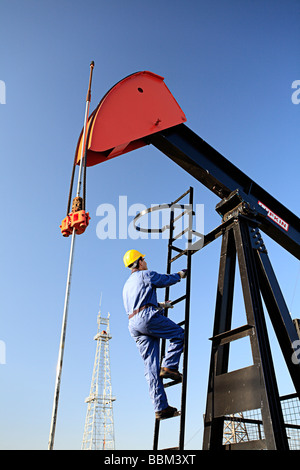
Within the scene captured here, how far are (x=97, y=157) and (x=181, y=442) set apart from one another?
9.88 ft

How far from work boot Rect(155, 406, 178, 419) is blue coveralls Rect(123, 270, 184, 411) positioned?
0.07m

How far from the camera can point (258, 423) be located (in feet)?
15.8

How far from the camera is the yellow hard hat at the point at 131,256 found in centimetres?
450

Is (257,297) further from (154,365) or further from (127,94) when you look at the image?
(127,94)

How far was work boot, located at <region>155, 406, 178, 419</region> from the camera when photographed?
361 centimetres

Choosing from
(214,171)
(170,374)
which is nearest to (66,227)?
(170,374)

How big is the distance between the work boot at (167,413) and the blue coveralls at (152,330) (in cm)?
7

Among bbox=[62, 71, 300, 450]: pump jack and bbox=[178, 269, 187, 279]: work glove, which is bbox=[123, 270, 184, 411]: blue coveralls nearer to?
bbox=[178, 269, 187, 279]: work glove

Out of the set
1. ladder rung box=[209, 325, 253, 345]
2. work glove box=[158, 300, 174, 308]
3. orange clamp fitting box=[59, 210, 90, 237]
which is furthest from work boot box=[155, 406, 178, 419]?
orange clamp fitting box=[59, 210, 90, 237]

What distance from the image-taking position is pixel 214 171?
4.89 m

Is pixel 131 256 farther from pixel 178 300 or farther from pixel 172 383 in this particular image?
pixel 172 383

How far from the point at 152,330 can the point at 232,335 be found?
0.81 m
